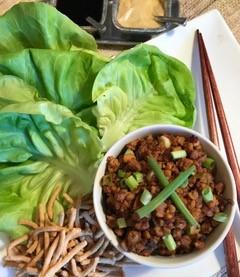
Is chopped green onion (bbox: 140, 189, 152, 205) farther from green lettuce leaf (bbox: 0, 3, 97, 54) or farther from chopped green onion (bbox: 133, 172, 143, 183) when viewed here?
green lettuce leaf (bbox: 0, 3, 97, 54)

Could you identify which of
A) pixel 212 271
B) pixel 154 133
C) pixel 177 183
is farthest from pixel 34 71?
pixel 212 271

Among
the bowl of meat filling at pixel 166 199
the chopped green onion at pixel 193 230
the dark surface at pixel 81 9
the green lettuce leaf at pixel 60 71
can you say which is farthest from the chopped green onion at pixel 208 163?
the dark surface at pixel 81 9

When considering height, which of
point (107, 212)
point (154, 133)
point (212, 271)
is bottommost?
point (212, 271)

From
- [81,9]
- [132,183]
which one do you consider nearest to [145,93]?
[132,183]

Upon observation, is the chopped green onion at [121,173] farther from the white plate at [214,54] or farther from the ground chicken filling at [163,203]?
the white plate at [214,54]

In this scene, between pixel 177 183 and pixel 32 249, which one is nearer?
pixel 177 183

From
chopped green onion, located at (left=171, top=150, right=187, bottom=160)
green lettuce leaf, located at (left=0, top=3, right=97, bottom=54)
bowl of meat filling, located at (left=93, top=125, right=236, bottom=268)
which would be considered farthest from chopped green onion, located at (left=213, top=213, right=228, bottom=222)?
green lettuce leaf, located at (left=0, top=3, right=97, bottom=54)

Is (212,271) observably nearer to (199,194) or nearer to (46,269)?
(199,194)
